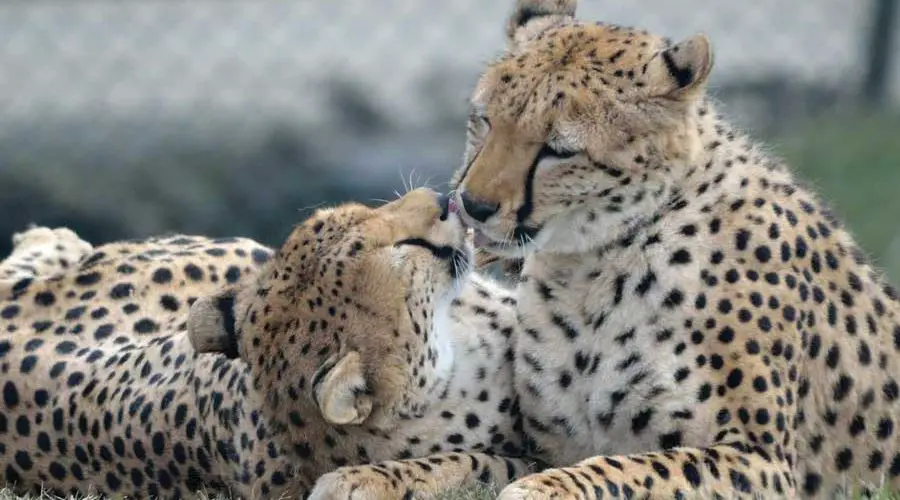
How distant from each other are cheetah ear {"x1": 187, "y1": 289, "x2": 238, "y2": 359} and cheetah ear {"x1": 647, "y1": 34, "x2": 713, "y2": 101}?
1.09 metres

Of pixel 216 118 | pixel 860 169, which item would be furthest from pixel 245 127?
pixel 860 169

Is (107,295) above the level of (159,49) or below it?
below

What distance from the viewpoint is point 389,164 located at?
26.7 feet

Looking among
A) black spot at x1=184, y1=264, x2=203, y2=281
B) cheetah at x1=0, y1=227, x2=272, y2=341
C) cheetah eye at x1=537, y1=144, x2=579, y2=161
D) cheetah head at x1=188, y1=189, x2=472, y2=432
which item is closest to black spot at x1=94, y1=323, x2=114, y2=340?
cheetah at x1=0, y1=227, x2=272, y2=341

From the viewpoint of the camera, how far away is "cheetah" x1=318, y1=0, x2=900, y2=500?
3490 millimetres

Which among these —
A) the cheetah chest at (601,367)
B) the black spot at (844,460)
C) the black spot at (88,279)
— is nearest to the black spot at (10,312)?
the black spot at (88,279)

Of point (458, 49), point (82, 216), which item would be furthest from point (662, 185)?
point (458, 49)

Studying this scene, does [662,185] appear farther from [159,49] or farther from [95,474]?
[159,49]

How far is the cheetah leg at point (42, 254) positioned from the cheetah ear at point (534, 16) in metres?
1.71

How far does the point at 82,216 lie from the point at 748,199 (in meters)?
4.56

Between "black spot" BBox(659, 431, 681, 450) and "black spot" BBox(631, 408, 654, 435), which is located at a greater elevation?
"black spot" BBox(631, 408, 654, 435)

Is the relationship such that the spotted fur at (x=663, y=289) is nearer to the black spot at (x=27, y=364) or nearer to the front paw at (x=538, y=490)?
the front paw at (x=538, y=490)

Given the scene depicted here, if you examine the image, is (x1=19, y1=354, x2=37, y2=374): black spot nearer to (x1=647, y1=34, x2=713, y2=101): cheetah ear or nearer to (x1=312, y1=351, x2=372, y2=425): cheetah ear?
(x1=312, y1=351, x2=372, y2=425): cheetah ear

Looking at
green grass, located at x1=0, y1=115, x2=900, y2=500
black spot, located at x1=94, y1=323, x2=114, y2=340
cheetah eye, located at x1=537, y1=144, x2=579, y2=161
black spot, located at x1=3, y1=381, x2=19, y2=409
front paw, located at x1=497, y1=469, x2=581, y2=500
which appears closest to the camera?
front paw, located at x1=497, y1=469, x2=581, y2=500
